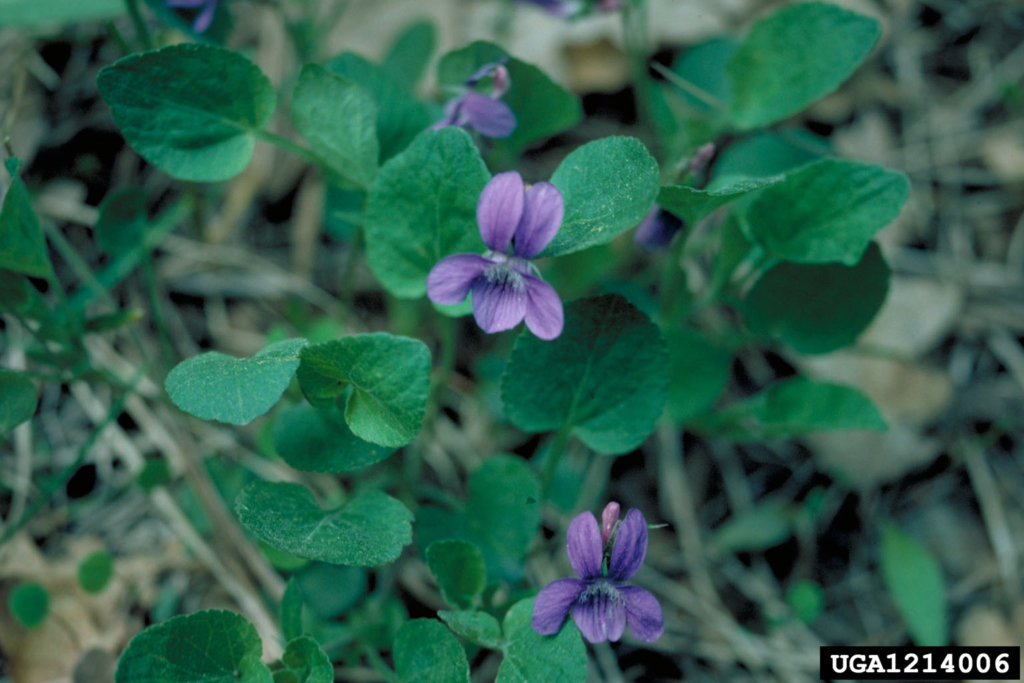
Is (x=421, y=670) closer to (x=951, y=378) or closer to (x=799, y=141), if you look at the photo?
(x=799, y=141)

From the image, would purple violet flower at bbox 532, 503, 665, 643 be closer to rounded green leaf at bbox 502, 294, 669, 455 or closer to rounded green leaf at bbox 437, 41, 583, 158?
rounded green leaf at bbox 502, 294, 669, 455

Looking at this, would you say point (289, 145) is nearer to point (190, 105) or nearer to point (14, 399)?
point (190, 105)

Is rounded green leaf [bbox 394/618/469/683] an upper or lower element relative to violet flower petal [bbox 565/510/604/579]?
lower

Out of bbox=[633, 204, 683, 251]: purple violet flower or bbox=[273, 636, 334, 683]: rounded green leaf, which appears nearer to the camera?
bbox=[273, 636, 334, 683]: rounded green leaf

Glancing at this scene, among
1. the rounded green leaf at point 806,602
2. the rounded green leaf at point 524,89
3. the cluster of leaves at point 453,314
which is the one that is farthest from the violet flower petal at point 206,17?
the rounded green leaf at point 806,602

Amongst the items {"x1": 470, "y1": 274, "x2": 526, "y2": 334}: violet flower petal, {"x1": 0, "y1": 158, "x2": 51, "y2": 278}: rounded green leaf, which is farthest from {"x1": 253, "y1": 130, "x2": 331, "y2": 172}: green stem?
{"x1": 470, "y1": 274, "x2": 526, "y2": 334}: violet flower petal

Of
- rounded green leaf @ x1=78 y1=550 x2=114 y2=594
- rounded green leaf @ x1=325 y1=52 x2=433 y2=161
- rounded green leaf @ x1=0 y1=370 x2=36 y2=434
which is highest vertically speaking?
rounded green leaf @ x1=325 y1=52 x2=433 y2=161

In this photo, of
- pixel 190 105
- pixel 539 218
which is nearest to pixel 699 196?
pixel 539 218

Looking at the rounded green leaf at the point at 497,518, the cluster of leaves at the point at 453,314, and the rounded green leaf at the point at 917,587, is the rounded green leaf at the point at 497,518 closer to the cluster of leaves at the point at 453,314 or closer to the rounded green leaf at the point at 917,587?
the cluster of leaves at the point at 453,314
